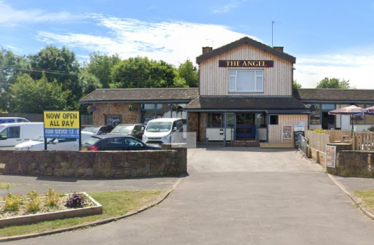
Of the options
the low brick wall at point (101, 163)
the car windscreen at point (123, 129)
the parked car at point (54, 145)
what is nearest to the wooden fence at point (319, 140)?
the low brick wall at point (101, 163)

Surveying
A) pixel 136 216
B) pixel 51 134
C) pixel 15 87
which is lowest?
pixel 136 216

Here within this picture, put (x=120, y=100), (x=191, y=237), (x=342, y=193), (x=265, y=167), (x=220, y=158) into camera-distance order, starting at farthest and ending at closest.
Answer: (x=120, y=100) < (x=220, y=158) < (x=265, y=167) < (x=342, y=193) < (x=191, y=237)

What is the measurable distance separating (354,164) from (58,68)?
47.1m

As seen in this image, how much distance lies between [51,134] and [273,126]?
574 inches

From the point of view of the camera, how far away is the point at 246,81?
88.8ft

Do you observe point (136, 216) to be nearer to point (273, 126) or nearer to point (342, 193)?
point (342, 193)

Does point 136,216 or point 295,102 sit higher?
point 295,102

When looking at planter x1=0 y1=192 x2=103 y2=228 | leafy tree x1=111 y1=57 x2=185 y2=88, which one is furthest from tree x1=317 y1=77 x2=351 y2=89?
planter x1=0 y1=192 x2=103 y2=228

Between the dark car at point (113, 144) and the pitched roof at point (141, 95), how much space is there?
41.7 feet

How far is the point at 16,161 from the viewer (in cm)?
1495

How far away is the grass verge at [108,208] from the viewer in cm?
745

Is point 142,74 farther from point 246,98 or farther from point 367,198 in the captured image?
point 367,198

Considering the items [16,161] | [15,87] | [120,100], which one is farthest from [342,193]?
[15,87]

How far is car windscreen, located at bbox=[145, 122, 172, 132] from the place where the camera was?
70.1 ft
